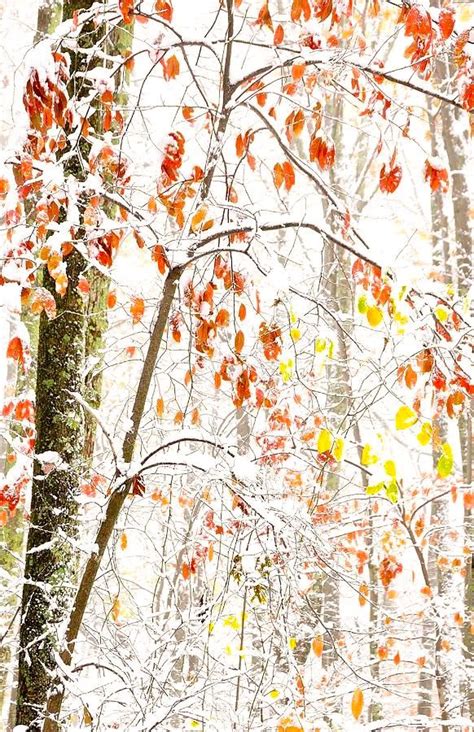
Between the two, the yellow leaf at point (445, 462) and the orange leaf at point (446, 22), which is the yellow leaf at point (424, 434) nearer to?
the yellow leaf at point (445, 462)

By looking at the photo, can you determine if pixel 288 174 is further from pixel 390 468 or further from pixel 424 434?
pixel 390 468

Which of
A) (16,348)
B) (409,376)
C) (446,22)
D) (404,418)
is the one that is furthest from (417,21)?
(16,348)

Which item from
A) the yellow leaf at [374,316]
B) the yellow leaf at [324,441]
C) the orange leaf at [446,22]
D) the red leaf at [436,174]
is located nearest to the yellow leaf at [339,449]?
the yellow leaf at [324,441]

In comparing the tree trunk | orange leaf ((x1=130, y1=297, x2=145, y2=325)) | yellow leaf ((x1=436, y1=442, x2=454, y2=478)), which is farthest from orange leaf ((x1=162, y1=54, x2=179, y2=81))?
yellow leaf ((x1=436, y1=442, x2=454, y2=478))

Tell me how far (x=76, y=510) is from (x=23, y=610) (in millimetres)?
462

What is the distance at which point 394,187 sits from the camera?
291cm

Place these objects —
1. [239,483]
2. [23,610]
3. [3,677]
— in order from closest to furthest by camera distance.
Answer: [239,483]
[23,610]
[3,677]

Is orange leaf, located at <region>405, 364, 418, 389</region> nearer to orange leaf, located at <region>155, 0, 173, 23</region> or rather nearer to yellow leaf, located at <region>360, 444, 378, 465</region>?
yellow leaf, located at <region>360, 444, 378, 465</region>

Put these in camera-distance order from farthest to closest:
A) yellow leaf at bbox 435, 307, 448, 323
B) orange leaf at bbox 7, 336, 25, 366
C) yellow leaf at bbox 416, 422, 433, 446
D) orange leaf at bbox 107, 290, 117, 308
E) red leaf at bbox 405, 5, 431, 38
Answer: orange leaf at bbox 107, 290, 117, 308 < orange leaf at bbox 7, 336, 25, 366 < yellow leaf at bbox 435, 307, 448, 323 < red leaf at bbox 405, 5, 431, 38 < yellow leaf at bbox 416, 422, 433, 446

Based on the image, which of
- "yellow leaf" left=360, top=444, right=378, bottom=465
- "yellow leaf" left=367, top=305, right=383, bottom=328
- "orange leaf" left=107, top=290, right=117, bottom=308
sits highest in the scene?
"orange leaf" left=107, top=290, right=117, bottom=308

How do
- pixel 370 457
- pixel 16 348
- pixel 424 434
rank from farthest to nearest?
pixel 16 348 < pixel 424 434 < pixel 370 457

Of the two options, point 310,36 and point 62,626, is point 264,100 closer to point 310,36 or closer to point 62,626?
point 310,36

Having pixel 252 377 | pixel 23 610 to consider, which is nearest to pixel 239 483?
pixel 252 377

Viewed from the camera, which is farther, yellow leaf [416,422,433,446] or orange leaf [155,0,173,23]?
orange leaf [155,0,173,23]
